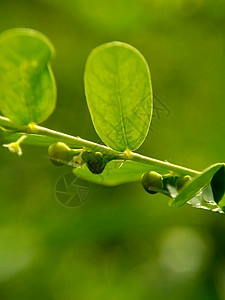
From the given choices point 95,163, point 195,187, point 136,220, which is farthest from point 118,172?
point 136,220

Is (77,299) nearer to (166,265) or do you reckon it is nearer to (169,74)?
(166,265)

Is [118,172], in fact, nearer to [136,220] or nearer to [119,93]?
[119,93]

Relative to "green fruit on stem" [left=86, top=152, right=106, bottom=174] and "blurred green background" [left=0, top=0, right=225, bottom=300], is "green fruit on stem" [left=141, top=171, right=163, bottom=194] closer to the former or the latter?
"green fruit on stem" [left=86, top=152, right=106, bottom=174]

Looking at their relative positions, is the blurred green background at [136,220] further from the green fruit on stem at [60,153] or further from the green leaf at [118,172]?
the green fruit on stem at [60,153]

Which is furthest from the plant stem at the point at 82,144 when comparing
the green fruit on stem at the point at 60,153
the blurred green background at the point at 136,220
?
the blurred green background at the point at 136,220

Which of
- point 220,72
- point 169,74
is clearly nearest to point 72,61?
point 169,74
